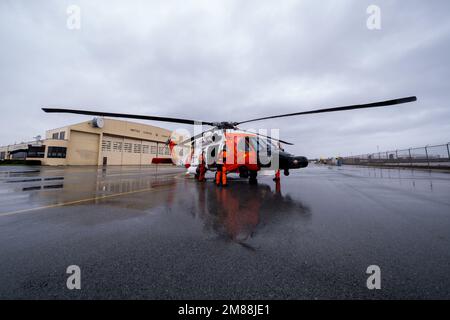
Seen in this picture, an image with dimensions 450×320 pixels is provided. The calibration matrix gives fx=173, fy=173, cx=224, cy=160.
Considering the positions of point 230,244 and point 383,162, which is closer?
point 230,244

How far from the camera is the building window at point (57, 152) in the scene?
31438 millimetres

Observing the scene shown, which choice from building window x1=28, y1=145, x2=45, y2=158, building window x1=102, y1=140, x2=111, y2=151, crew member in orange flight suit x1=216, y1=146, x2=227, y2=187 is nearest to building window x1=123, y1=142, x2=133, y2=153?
building window x1=102, y1=140, x2=111, y2=151

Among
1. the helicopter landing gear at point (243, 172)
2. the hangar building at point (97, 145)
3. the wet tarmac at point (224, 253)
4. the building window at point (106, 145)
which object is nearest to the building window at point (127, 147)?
the hangar building at point (97, 145)

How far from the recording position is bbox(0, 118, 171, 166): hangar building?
105 ft

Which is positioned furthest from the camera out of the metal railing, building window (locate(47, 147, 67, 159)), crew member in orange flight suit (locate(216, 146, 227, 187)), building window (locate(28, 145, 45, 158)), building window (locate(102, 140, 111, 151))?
building window (locate(102, 140, 111, 151))

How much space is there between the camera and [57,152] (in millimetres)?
31750

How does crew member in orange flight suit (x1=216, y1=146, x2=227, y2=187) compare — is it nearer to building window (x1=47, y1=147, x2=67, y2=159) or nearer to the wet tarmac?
the wet tarmac

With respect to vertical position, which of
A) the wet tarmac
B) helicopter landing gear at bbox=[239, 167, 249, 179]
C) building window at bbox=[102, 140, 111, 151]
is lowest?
the wet tarmac

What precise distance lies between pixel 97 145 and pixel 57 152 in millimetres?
6164

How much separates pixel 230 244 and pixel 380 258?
→ 1.60 metres

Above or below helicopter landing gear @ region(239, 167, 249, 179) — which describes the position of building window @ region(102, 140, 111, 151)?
above

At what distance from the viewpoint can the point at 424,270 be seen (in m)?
1.58
